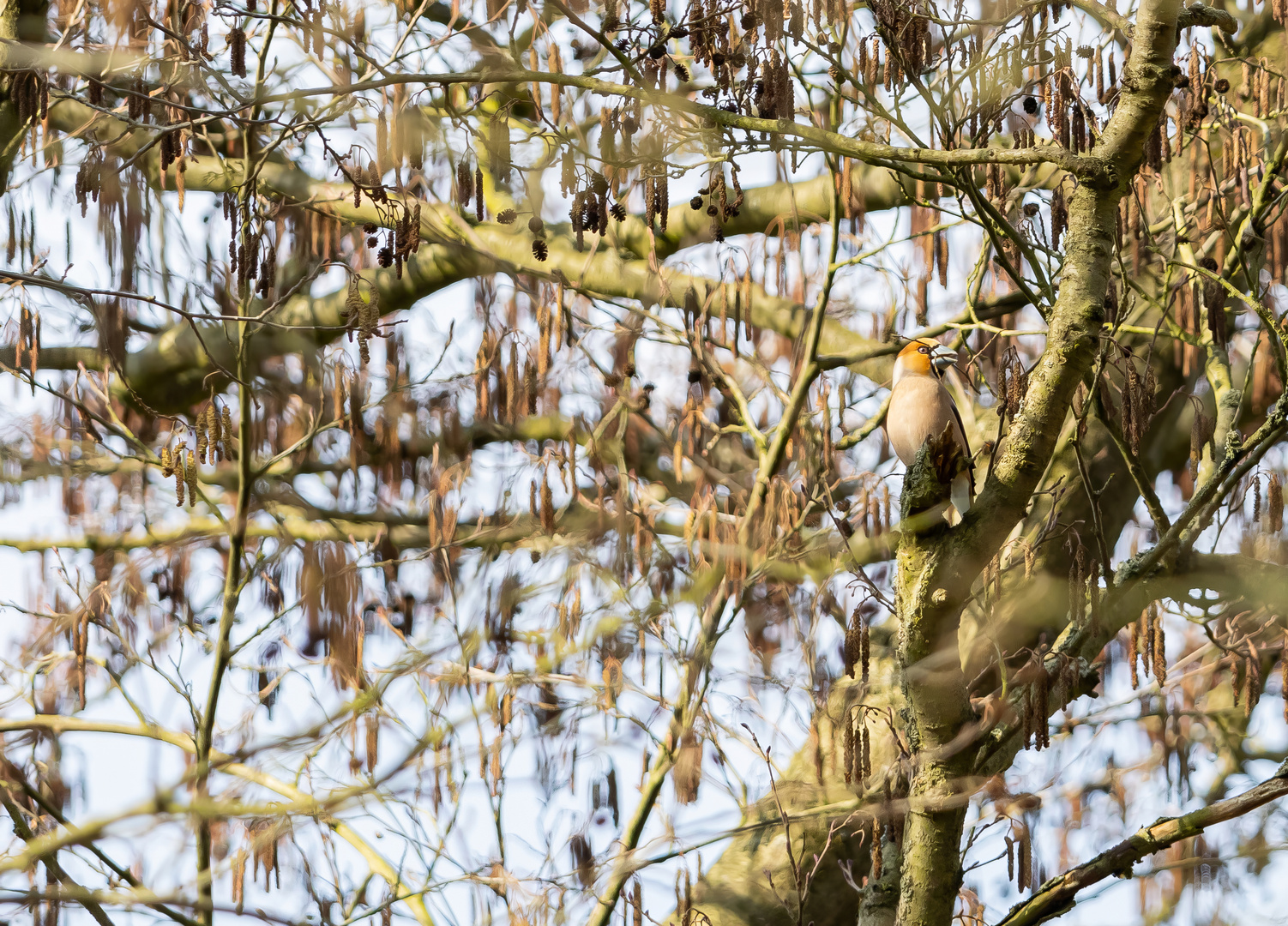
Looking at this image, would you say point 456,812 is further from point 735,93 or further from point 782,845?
point 735,93

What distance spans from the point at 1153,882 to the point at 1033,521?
163 cm

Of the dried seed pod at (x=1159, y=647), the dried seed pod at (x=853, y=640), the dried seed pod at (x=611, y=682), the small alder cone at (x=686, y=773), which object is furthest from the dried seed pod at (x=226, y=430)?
the dried seed pod at (x=1159, y=647)

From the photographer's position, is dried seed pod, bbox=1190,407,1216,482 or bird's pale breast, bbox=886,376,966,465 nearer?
dried seed pod, bbox=1190,407,1216,482

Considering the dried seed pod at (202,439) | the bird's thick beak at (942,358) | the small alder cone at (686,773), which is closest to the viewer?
the dried seed pod at (202,439)

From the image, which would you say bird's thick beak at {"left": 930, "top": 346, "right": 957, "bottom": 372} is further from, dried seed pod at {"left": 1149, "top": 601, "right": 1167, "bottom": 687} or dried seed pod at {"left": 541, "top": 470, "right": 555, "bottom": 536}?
dried seed pod at {"left": 541, "top": 470, "right": 555, "bottom": 536}

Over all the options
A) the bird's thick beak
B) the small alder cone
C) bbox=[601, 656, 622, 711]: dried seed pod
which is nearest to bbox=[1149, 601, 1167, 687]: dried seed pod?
the bird's thick beak

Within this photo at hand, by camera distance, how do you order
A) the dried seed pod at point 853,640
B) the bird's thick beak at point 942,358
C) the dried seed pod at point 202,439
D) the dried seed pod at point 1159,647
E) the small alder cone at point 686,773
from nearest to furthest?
the dried seed pod at point 853,640, the dried seed pod at point 1159,647, the dried seed pod at point 202,439, the bird's thick beak at point 942,358, the small alder cone at point 686,773

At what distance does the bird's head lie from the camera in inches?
128

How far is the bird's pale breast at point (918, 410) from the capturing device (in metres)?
3.09

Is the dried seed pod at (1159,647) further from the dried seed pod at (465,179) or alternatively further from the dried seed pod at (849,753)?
the dried seed pod at (465,179)

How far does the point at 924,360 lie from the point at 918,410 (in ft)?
1.25

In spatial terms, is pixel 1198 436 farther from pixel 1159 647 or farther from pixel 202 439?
pixel 202 439

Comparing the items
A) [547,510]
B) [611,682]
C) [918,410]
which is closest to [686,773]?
[611,682]

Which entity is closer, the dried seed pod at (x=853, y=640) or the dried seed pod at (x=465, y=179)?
the dried seed pod at (x=853, y=640)
